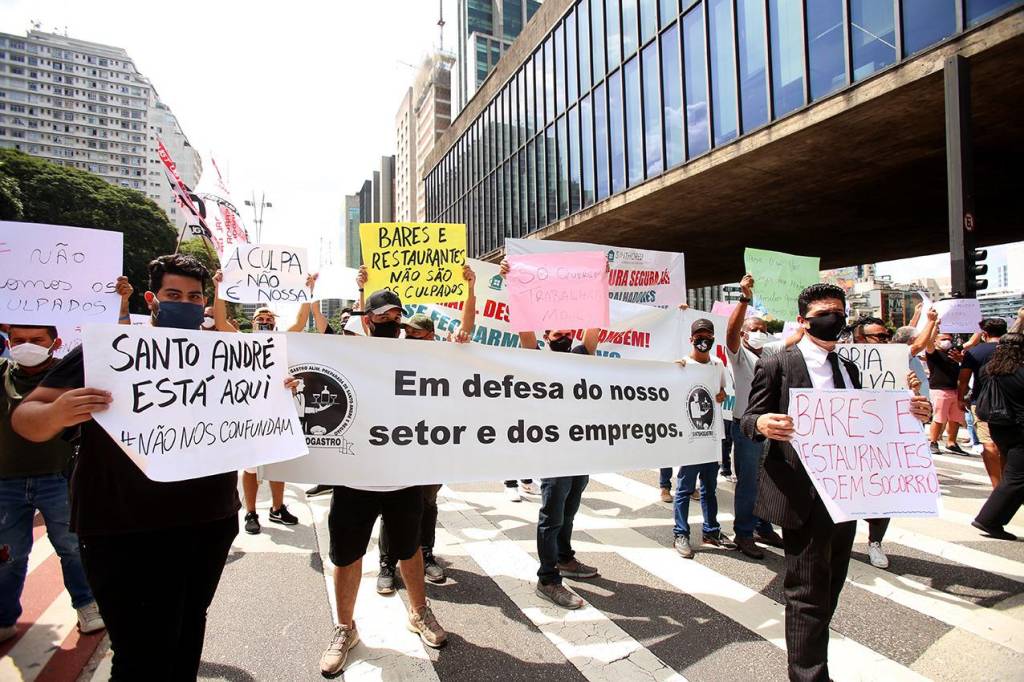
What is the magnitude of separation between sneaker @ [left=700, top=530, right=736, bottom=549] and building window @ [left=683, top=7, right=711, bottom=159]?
13.9 m

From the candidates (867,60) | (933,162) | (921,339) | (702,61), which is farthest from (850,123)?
(921,339)

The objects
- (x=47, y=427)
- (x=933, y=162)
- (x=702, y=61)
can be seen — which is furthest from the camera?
(x=702, y=61)

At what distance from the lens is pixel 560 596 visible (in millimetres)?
3662

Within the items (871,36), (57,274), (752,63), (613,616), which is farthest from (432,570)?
(752,63)

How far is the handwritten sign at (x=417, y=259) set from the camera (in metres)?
5.14

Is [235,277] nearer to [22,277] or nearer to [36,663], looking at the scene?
[22,277]

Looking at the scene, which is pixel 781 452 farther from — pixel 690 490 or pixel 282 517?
pixel 282 517

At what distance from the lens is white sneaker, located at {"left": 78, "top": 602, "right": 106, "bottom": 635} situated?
325 cm

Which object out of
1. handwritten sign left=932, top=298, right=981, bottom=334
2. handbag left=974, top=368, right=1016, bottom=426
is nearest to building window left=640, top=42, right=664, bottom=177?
handwritten sign left=932, top=298, right=981, bottom=334

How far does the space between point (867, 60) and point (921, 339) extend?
34.0 ft

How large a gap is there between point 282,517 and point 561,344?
3.30 meters

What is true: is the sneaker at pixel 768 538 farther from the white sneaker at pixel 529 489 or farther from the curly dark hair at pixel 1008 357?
the white sneaker at pixel 529 489

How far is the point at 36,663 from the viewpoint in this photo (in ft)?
9.80

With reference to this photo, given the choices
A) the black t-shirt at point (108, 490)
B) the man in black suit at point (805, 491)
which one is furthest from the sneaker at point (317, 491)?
the man in black suit at point (805, 491)
